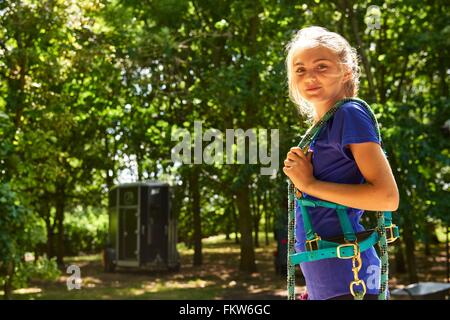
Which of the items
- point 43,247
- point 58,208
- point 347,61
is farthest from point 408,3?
point 43,247

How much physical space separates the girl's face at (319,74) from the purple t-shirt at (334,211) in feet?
0.31

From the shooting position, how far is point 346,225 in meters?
1.36

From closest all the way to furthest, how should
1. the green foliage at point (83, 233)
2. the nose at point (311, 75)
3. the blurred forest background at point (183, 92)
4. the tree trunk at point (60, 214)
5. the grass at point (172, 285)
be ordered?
the nose at point (311, 75) → the blurred forest background at point (183, 92) → the grass at point (172, 285) → the tree trunk at point (60, 214) → the green foliage at point (83, 233)

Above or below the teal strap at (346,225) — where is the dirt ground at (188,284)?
below

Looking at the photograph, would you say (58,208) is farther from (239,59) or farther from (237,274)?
(239,59)

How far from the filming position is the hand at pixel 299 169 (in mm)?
1401

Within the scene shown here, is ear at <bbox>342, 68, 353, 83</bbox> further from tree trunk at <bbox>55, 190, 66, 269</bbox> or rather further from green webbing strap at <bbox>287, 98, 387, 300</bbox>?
tree trunk at <bbox>55, 190, 66, 269</bbox>

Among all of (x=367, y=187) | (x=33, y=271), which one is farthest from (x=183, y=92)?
(x=367, y=187)

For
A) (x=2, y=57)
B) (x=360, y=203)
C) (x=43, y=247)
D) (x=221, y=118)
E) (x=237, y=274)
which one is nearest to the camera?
(x=360, y=203)

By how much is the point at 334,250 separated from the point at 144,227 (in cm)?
1574

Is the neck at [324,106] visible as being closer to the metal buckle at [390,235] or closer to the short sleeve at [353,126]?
the short sleeve at [353,126]

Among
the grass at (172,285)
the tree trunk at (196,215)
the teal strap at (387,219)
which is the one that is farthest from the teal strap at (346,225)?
the tree trunk at (196,215)

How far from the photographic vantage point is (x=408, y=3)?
1138 centimetres

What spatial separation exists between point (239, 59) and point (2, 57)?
6013 millimetres
